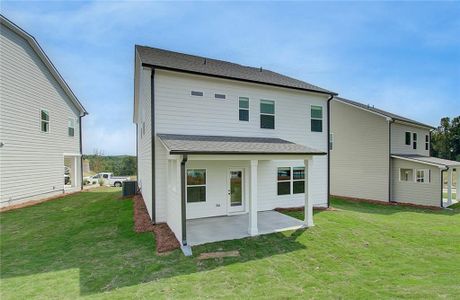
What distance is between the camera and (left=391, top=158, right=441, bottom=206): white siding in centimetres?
1603

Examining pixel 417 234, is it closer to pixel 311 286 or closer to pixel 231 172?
pixel 311 286

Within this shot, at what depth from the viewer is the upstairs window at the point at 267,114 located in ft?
38.7

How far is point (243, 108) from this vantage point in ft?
37.1

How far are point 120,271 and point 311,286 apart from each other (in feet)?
15.0

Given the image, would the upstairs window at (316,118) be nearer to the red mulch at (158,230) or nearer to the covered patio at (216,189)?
the covered patio at (216,189)

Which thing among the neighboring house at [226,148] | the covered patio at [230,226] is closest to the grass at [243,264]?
the covered patio at [230,226]

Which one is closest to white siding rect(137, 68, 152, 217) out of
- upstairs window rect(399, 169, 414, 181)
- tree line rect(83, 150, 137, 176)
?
upstairs window rect(399, 169, 414, 181)

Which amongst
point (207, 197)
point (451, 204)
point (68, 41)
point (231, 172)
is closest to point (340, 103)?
point (451, 204)

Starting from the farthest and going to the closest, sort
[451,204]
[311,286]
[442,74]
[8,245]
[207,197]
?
[442,74]
[451,204]
[207,197]
[8,245]
[311,286]

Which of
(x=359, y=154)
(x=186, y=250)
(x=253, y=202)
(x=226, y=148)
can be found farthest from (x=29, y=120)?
(x=359, y=154)

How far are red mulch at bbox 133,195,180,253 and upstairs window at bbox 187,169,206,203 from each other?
155 centimetres

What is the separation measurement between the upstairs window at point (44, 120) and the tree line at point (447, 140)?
55561 mm

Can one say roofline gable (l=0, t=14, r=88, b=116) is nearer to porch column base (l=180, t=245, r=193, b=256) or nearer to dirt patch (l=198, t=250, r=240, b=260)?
porch column base (l=180, t=245, r=193, b=256)

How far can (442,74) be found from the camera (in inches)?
954
